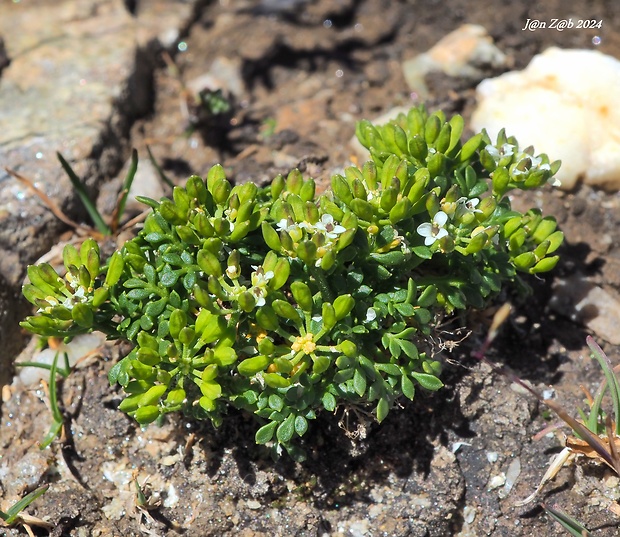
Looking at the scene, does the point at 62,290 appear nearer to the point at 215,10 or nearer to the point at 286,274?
the point at 286,274

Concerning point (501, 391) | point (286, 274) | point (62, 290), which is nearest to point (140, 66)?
point (62, 290)

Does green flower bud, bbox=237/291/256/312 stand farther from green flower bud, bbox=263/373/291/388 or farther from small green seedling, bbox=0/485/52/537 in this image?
small green seedling, bbox=0/485/52/537

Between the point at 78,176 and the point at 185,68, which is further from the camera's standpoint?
the point at 185,68

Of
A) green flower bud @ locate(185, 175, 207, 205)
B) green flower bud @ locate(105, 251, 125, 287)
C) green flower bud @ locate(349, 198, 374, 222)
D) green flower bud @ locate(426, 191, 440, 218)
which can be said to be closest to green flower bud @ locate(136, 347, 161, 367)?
green flower bud @ locate(105, 251, 125, 287)

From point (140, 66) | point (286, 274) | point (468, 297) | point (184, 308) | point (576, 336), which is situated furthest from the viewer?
point (140, 66)

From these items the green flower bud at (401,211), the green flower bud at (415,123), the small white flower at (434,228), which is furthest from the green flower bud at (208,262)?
the green flower bud at (415,123)
